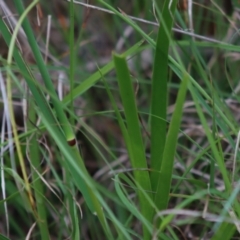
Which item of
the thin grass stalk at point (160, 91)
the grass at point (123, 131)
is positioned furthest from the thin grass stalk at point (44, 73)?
the thin grass stalk at point (160, 91)

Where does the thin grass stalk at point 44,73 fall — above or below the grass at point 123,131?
above

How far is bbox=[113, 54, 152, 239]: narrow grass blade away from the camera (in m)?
0.60

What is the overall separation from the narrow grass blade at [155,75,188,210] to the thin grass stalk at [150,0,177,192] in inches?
1.0

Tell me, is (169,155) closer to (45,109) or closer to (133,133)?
(133,133)

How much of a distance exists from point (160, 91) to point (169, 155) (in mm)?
94

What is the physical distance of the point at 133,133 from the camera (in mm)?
Answer: 654

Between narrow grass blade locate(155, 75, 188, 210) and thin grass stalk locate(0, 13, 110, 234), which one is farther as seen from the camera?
A: thin grass stalk locate(0, 13, 110, 234)

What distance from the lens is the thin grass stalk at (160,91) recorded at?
652 millimetres

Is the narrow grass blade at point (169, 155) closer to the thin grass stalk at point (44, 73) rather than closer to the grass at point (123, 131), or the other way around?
the grass at point (123, 131)

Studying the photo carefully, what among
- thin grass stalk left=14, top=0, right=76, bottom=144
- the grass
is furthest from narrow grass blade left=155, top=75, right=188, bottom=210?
thin grass stalk left=14, top=0, right=76, bottom=144

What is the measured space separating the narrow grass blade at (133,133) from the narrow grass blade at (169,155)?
0.02 m

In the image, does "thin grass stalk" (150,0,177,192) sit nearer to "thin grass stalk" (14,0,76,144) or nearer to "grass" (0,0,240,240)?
"grass" (0,0,240,240)

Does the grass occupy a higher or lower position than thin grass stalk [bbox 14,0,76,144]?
lower

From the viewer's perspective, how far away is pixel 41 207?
0.78 meters
